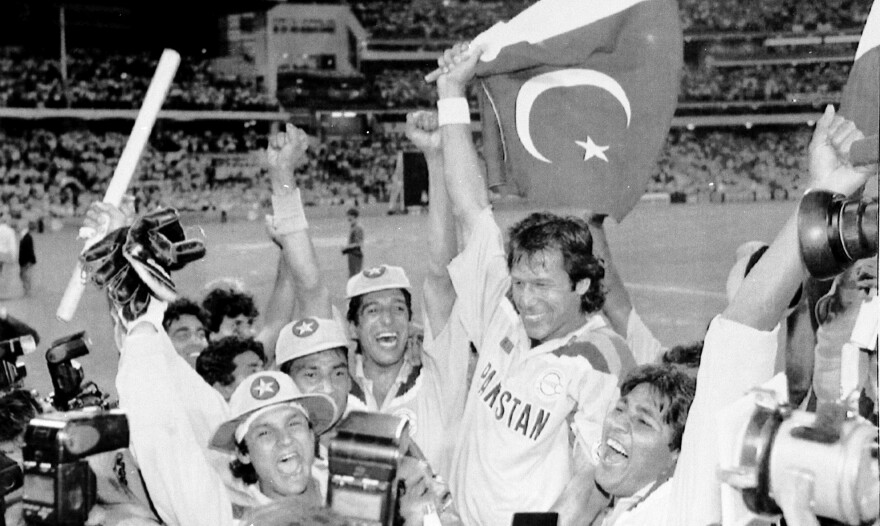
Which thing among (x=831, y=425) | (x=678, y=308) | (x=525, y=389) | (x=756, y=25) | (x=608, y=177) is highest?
(x=756, y=25)

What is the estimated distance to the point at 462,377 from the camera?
10.5ft

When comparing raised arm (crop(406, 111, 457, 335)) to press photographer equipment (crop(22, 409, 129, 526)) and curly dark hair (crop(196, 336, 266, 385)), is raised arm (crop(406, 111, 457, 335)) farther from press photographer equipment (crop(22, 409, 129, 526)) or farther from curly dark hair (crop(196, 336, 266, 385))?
press photographer equipment (crop(22, 409, 129, 526))

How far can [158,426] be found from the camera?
2260 mm

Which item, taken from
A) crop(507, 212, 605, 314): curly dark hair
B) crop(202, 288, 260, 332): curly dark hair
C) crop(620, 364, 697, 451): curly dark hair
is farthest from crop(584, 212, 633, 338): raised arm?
crop(202, 288, 260, 332): curly dark hair

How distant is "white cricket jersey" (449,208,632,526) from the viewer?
2.62 metres

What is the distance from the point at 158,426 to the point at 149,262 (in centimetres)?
37

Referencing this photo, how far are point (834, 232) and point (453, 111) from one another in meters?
1.95

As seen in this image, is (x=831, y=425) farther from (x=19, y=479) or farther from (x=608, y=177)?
(x=608, y=177)

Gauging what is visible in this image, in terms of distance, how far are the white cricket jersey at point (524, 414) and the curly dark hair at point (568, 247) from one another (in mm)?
75

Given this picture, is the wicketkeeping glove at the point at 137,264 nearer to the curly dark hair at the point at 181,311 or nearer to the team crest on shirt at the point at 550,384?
the team crest on shirt at the point at 550,384

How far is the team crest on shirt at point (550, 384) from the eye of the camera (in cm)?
264

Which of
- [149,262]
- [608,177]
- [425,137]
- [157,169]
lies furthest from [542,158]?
[157,169]

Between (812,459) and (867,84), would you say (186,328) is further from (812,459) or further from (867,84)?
(812,459)

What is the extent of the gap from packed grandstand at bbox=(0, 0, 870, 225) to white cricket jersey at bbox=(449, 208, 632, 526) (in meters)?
19.5
